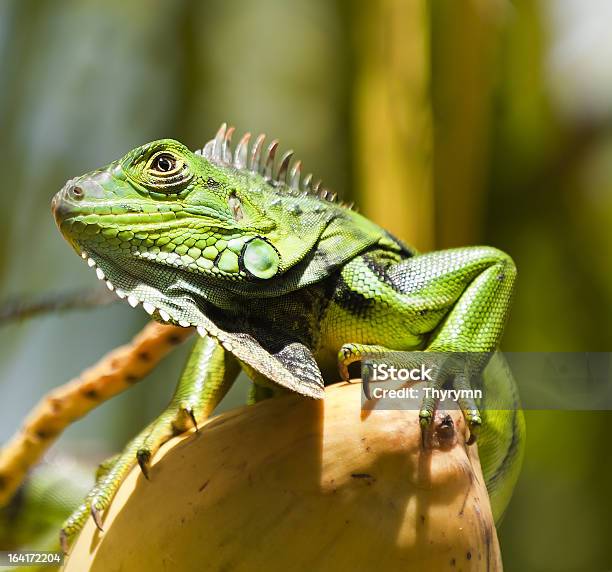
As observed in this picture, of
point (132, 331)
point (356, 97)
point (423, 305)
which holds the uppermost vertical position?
point (356, 97)

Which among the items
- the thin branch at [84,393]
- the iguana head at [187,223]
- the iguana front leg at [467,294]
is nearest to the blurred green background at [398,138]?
the thin branch at [84,393]

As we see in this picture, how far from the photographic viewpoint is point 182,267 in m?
1.37

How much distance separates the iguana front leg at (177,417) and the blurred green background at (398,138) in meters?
0.91

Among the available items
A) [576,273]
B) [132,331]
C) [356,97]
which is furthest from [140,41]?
[576,273]

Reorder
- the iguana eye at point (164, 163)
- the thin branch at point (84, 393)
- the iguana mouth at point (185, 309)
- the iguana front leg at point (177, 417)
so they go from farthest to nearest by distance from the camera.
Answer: the thin branch at point (84, 393), the iguana front leg at point (177, 417), the iguana eye at point (164, 163), the iguana mouth at point (185, 309)

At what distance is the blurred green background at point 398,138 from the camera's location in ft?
9.52

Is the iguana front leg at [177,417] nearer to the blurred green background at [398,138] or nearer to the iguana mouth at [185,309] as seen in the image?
the iguana mouth at [185,309]

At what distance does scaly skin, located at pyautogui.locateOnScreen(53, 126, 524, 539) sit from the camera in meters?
1.37

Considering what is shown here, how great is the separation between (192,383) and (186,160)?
61 centimetres

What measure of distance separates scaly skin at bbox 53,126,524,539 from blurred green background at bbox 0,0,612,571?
1.12 m

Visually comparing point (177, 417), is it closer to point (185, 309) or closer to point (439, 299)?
point (185, 309)

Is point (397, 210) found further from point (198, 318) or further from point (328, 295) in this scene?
point (198, 318)

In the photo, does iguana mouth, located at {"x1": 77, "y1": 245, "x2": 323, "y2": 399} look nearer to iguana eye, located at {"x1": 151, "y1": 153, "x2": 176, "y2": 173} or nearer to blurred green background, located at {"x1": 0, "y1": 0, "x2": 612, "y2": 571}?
iguana eye, located at {"x1": 151, "y1": 153, "x2": 176, "y2": 173}

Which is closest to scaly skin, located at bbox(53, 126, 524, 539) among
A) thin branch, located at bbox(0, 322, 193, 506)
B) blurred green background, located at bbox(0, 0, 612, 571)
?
thin branch, located at bbox(0, 322, 193, 506)
